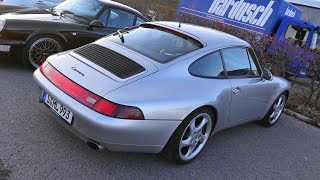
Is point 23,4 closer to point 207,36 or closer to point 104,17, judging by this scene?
point 104,17

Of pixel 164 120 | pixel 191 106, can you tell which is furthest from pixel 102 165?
pixel 191 106

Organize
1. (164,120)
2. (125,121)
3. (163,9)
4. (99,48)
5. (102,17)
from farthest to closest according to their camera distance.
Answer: (163,9) < (102,17) < (99,48) < (164,120) < (125,121)

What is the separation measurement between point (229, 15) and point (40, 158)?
10.7 meters

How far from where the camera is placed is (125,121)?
124 inches

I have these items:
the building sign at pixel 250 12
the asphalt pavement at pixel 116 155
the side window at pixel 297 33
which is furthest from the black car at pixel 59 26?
the side window at pixel 297 33

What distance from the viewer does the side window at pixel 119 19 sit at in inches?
271

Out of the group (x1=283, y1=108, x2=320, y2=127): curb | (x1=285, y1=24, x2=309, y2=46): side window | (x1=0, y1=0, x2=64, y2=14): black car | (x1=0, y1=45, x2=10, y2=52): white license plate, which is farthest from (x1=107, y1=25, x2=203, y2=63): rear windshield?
(x1=285, y1=24, x2=309, y2=46): side window

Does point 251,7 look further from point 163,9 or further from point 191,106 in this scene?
point 191,106

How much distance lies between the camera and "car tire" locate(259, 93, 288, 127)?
17.9 feet

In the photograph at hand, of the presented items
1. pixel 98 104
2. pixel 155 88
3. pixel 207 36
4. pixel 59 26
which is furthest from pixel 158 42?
pixel 59 26

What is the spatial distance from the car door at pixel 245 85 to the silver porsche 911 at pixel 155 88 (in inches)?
0.5

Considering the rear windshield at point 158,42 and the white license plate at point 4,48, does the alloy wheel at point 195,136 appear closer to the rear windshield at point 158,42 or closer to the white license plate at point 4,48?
the rear windshield at point 158,42

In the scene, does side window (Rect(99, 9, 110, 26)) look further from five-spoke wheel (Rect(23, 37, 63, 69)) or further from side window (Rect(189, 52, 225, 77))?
side window (Rect(189, 52, 225, 77))

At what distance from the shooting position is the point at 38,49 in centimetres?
606
